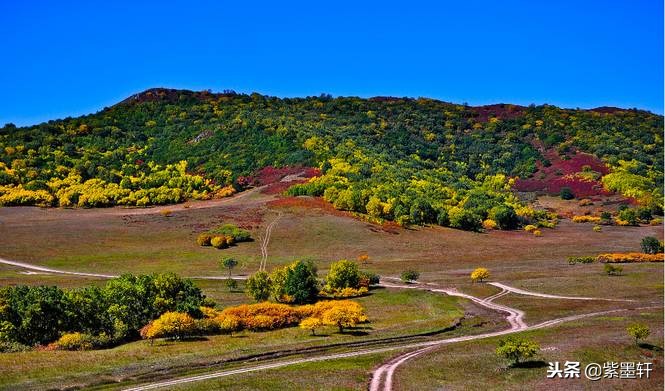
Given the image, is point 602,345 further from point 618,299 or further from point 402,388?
point 618,299

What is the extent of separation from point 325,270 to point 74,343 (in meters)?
50.4

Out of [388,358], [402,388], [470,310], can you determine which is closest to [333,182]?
[470,310]

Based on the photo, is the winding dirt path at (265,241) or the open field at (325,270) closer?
the open field at (325,270)

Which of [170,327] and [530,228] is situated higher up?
A: [530,228]

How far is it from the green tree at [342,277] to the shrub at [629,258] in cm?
4571

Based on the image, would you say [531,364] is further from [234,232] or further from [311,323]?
[234,232]

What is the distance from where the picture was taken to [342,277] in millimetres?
88125

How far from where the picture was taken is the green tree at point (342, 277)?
287 ft

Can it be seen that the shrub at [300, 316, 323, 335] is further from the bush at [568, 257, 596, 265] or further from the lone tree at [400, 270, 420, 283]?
the bush at [568, 257, 596, 265]

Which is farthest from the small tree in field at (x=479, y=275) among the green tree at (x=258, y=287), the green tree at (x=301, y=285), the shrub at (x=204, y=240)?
the shrub at (x=204, y=240)

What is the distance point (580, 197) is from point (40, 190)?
151 metres

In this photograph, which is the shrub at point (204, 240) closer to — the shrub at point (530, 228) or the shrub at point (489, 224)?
the shrub at point (489, 224)

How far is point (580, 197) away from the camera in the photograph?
188 m
